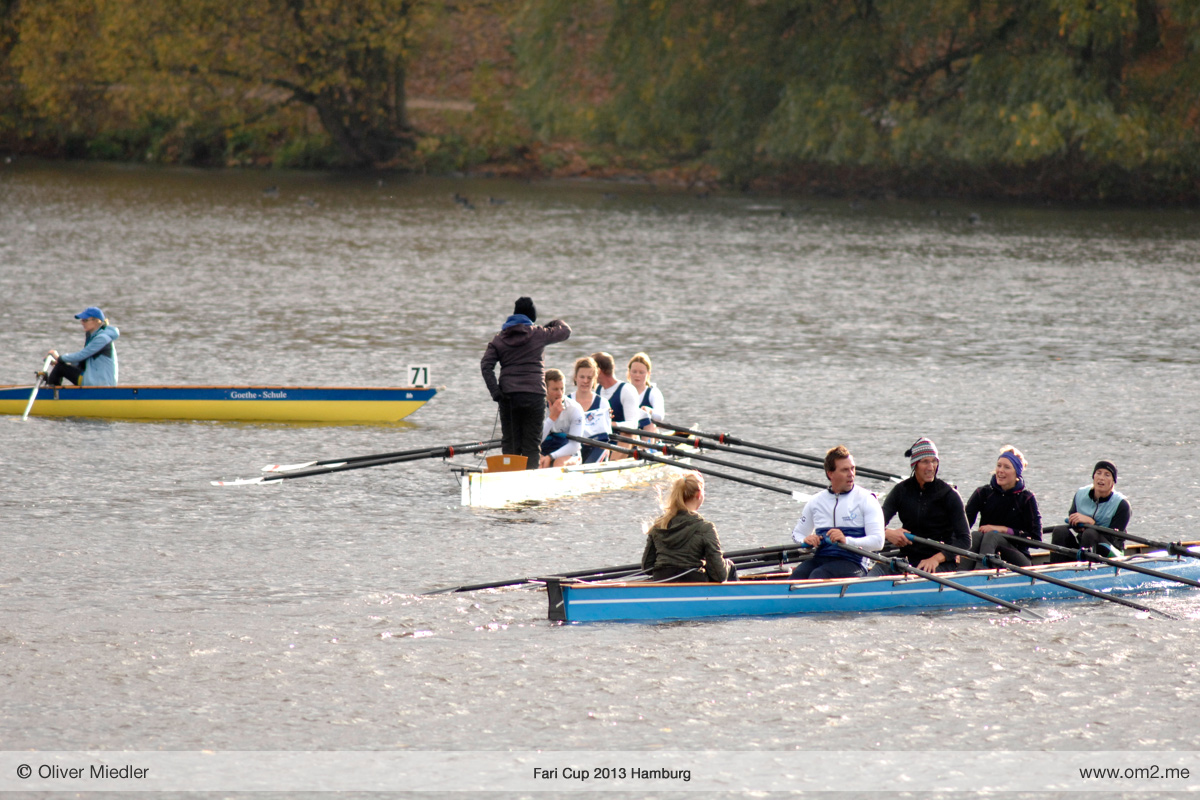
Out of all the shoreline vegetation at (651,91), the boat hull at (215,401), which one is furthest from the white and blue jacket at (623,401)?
the shoreline vegetation at (651,91)

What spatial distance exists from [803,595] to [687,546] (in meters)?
1.12

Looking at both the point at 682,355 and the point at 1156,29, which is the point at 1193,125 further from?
the point at 682,355

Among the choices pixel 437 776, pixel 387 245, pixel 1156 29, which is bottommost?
pixel 437 776

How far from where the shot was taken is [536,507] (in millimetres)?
15320

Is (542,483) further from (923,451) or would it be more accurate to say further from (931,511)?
(923,451)

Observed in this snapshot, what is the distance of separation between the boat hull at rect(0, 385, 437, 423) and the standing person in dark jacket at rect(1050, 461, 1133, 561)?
9.57m

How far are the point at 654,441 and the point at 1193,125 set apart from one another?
38447 mm

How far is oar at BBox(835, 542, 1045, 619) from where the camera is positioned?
11336 millimetres

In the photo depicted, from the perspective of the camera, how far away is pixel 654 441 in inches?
677

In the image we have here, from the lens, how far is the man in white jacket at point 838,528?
11.4 m

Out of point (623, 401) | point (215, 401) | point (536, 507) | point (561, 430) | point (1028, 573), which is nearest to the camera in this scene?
point (1028, 573)

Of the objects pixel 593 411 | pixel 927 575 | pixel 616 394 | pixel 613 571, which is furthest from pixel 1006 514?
pixel 616 394

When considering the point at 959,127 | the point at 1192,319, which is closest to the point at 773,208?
the point at 959,127

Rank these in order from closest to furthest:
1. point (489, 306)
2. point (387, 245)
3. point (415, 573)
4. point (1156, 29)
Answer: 1. point (415, 573)
2. point (489, 306)
3. point (387, 245)
4. point (1156, 29)
